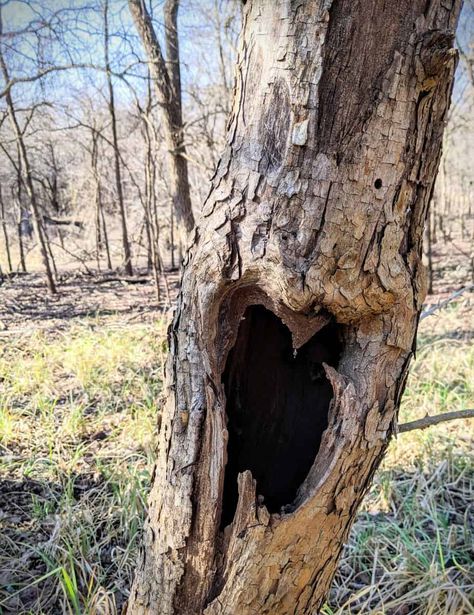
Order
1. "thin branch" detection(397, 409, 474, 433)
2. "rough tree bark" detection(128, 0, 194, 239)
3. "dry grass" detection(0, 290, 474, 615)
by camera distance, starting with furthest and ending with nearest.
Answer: "rough tree bark" detection(128, 0, 194, 239)
"dry grass" detection(0, 290, 474, 615)
"thin branch" detection(397, 409, 474, 433)

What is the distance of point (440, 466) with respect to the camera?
253cm

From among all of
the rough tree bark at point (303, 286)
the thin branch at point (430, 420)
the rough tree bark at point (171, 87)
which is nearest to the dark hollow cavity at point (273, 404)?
the rough tree bark at point (303, 286)

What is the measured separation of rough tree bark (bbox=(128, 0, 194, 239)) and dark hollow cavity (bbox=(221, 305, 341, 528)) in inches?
168

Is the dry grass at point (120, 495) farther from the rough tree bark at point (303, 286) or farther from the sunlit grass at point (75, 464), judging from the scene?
the rough tree bark at point (303, 286)

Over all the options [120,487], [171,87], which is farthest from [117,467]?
[171,87]

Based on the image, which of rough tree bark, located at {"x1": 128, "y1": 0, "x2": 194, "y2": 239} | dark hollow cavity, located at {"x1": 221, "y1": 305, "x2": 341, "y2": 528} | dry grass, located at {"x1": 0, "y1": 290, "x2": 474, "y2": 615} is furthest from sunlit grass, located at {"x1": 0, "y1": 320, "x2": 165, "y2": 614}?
rough tree bark, located at {"x1": 128, "y1": 0, "x2": 194, "y2": 239}

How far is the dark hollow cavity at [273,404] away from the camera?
47.3 inches

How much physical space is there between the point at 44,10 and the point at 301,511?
424 cm

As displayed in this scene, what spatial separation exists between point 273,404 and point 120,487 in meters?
1.47

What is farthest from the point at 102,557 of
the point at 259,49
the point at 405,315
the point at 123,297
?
the point at 123,297

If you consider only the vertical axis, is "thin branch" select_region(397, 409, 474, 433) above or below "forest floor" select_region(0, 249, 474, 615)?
above

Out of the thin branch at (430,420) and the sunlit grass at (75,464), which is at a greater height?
the thin branch at (430,420)

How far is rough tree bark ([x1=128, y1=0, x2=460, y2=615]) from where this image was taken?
2.82ft

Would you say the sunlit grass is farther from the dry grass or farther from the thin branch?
the thin branch
